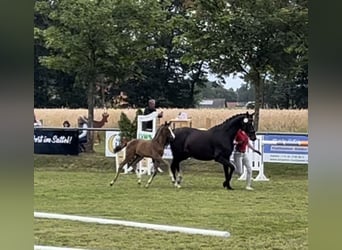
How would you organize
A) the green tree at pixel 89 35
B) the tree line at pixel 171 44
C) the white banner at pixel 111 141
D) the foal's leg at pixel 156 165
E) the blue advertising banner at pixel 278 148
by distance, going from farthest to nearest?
the green tree at pixel 89 35, the tree line at pixel 171 44, the white banner at pixel 111 141, the blue advertising banner at pixel 278 148, the foal's leg at pixel 156 165

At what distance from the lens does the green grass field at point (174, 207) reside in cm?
221

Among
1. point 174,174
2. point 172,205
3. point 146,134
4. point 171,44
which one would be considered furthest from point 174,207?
point 171,44

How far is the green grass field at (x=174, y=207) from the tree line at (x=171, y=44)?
827 millimetres

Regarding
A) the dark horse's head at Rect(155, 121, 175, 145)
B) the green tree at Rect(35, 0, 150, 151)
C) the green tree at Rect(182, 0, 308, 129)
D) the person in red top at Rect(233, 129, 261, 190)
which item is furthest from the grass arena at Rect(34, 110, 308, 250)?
the green tree at Rect(35, 0, 150, 151)

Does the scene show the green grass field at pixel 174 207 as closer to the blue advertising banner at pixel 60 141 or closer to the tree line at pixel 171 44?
the blue advertising banner at pixel 60 141

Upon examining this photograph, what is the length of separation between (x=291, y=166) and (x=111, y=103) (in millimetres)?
2331

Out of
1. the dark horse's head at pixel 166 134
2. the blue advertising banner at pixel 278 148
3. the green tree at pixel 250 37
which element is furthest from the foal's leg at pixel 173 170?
the green tree at pixel 250 37

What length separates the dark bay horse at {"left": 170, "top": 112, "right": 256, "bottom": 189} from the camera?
141 inches

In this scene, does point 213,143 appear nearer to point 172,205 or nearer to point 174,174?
point 174,174

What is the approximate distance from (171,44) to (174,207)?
8.87ft

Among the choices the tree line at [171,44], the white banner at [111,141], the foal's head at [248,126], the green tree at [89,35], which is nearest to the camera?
the foal's head at [248,126]

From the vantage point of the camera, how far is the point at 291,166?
3.88 m
